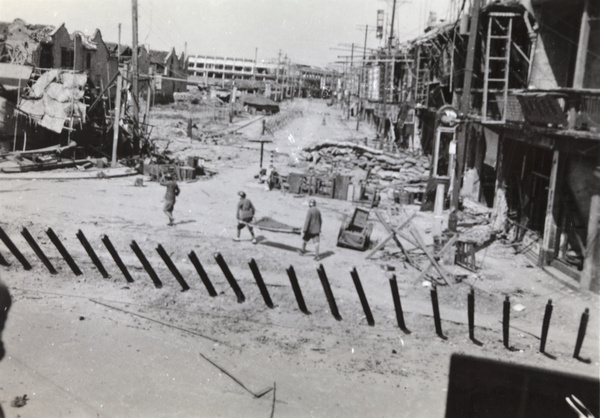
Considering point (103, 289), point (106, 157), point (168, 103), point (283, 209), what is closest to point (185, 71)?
point (168, 103)

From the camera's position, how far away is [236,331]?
10656mm

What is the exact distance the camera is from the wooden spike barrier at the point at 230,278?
11.7 metres

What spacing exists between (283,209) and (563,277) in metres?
10.7

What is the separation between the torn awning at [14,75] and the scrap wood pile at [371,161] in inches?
610

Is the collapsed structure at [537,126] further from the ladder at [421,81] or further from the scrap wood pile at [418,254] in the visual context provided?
the ladder at [421,81]

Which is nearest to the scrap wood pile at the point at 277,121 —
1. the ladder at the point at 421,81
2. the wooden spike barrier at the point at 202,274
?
the ladder at the point at 421,81

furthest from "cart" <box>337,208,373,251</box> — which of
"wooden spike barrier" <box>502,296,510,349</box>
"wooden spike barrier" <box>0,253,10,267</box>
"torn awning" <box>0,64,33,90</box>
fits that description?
"torn awning" <box>0,64,33,90</box>

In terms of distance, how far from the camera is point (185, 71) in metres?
86.4

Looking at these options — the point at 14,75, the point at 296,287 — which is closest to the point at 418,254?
the point at 296,287

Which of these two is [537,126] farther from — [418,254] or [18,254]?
[18,254]

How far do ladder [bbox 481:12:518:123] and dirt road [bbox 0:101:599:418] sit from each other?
5370 millimetres

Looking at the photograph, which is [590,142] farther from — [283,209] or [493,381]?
[283,209]

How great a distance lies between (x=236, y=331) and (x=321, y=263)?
4492 mm

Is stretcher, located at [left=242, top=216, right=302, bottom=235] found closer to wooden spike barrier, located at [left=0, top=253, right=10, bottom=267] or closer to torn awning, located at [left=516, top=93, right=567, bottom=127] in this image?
wooden spike barrier, located at [left=0, top=253, right=10, bottom=267]
